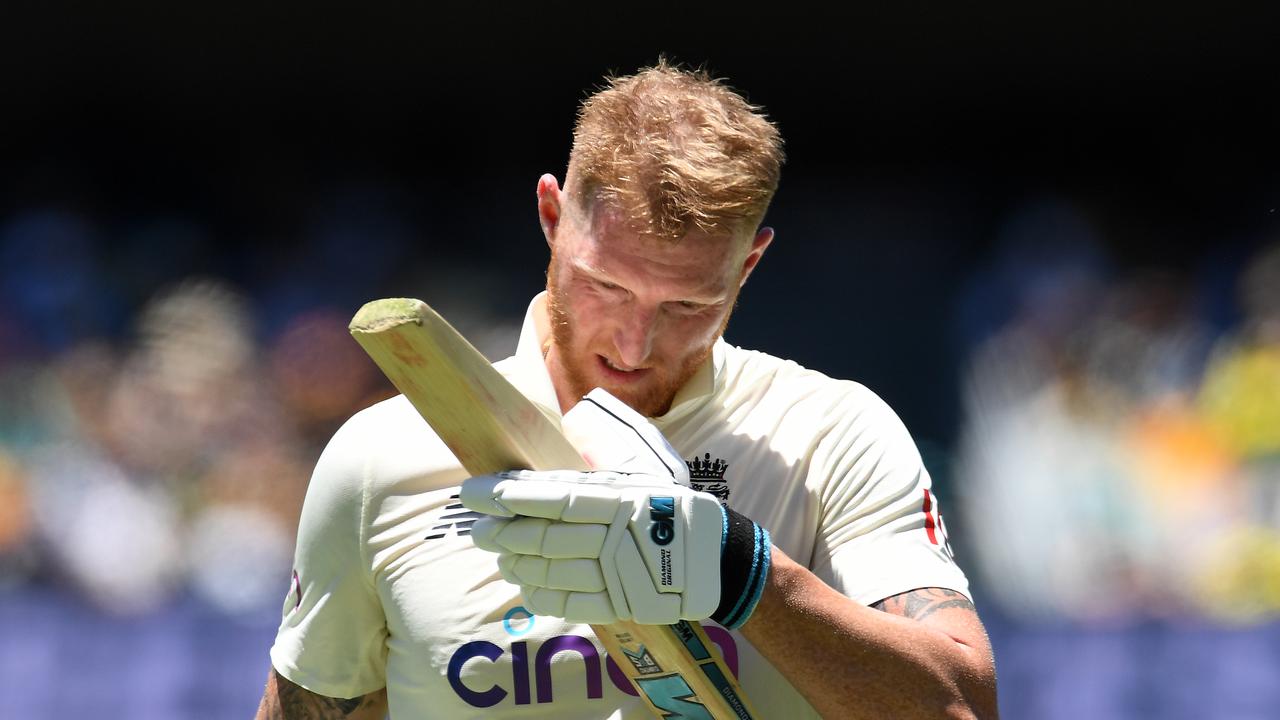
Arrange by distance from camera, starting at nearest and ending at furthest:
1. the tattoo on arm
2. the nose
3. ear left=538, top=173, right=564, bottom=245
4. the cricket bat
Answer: the cricket bat < the tattoo on arm < the nose < ear left=538, top=173, right=564, bottom=245

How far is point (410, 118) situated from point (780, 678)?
219 cm

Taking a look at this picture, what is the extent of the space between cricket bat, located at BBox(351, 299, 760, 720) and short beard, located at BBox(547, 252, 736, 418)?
304mm

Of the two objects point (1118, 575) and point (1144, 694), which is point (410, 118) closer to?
point (1118, 575)

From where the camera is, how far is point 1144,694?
3129 mm

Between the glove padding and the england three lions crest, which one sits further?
the england three lions crest

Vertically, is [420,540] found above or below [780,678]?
above

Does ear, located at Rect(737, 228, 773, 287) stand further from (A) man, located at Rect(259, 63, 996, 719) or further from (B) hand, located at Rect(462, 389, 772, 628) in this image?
(B) hand, located at Rect(462, 389, 772, 628)

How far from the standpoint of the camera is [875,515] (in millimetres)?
1447

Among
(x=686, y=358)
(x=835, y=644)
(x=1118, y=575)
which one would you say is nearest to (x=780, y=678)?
(x=835, y=644)

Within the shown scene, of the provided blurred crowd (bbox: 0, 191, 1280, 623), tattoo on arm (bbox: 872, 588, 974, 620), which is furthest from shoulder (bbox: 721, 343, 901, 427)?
blurred crowd (bbox: 0, 191, 1280, 623)

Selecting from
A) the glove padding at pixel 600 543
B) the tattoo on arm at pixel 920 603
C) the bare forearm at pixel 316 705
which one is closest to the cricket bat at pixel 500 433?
the glove padding at pixel 600 543

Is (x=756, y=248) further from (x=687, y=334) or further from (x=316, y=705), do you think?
(x=316, y=705)

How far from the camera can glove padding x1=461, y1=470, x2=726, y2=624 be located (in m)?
1.10

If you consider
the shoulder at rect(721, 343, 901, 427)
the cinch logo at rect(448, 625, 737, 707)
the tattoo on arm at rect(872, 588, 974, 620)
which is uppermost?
the shoulder at rect(721, 343, 901, 427)
